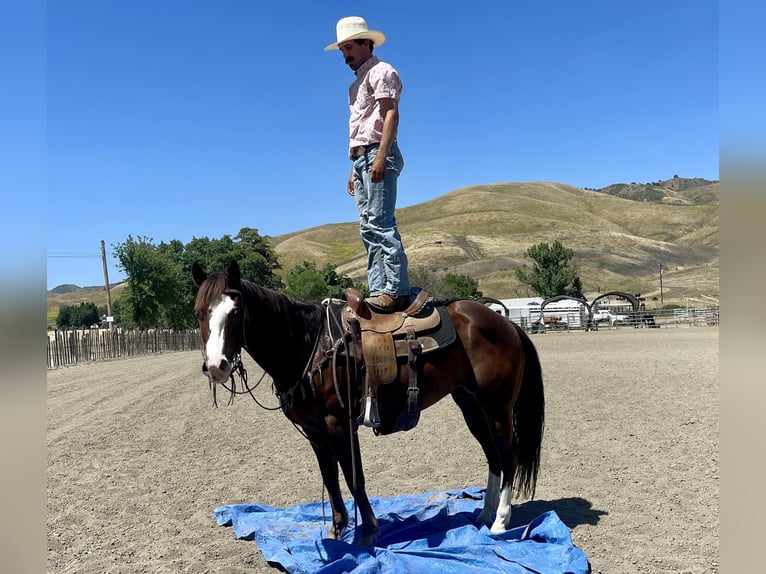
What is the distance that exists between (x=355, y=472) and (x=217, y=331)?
1.52 metres

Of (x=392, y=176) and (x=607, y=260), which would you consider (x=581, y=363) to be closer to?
(x=392, y=176)

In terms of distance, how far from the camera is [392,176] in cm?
438

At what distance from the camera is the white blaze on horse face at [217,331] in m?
3.40

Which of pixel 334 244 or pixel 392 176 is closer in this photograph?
pixel 392 176

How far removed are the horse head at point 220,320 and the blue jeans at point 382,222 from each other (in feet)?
3.75

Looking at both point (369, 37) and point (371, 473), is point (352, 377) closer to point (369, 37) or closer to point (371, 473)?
point (369, 37)

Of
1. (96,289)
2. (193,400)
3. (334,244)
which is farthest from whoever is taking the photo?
(96,289)

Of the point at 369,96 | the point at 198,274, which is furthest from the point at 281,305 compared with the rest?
the point at 369,96

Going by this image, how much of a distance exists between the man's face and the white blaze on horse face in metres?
2.23

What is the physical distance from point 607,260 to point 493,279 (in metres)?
27.2

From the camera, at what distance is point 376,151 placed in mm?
4301

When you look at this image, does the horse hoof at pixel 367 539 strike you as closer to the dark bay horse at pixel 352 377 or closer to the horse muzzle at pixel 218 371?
the dark bay horse at pixel 352 377
